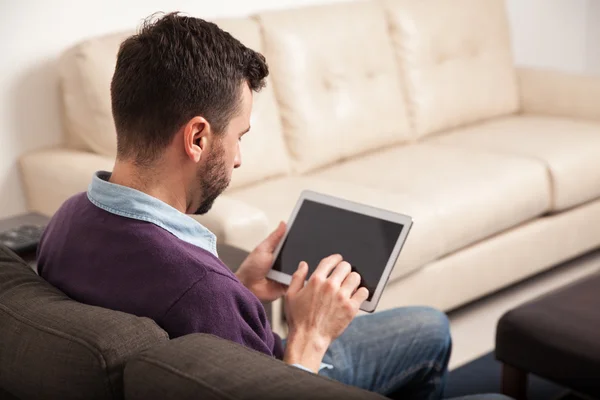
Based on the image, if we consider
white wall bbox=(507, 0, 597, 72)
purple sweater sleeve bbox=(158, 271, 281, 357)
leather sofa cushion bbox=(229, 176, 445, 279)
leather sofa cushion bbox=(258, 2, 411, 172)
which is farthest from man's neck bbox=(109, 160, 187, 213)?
white wall bbox=(507, 0, 597, 72)

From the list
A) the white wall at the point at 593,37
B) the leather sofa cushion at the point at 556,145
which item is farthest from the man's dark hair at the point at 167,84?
the white wall at the point at 593,37

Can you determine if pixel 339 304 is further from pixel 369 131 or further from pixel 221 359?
pixel 369 131

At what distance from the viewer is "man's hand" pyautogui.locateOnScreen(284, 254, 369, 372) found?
1503 mm

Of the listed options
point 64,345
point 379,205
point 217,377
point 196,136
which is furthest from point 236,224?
point 217,377

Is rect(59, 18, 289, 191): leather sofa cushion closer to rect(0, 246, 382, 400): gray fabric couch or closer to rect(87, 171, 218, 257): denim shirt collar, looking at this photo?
rect(87, 171, 218, 257): denim shirt collar

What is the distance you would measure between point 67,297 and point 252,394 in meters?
0.44

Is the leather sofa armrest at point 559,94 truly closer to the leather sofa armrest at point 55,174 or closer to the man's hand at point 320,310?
the leather sofa armrest at point 55,174

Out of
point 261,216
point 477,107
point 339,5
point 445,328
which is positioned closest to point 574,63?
point 477,107

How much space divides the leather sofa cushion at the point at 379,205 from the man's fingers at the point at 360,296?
1.05 m

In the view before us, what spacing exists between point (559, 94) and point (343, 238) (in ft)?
7.67

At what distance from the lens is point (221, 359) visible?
105 cm

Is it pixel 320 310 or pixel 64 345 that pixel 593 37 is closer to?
pixel 320 310

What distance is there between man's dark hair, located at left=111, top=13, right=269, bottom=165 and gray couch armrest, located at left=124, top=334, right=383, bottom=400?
397mm

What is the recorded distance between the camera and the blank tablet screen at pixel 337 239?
170cm
